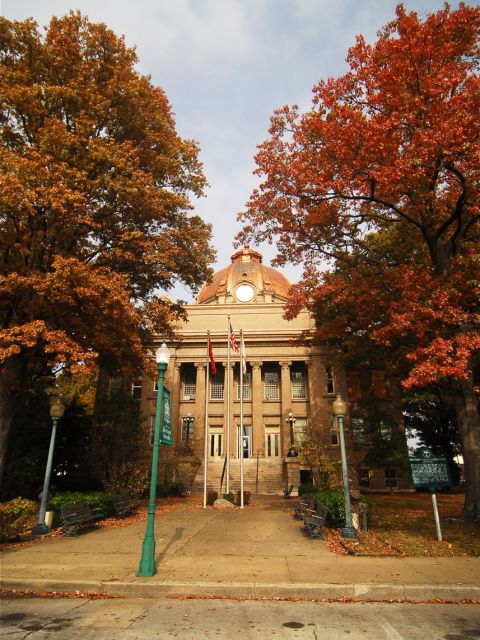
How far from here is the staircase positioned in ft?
99.3

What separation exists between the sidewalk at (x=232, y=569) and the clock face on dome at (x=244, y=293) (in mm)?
36946

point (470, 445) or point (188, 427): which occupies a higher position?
point (188, 427)

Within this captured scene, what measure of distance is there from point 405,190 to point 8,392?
15.0 m

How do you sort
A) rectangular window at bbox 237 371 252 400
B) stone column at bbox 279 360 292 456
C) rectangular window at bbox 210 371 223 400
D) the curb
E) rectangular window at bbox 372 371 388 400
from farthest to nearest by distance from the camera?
rectangular window at bbox 237 371 252 400, rectangular window at bbox 210 371 223 400, stone column at bbox 279 360 292 456, rectangular window at bbox 372 371 388 400, the curb

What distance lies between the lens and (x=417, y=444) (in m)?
38.3

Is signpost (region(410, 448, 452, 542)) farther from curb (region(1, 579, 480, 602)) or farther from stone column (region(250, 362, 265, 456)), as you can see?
stone column (region(250, 362, 265, 456))

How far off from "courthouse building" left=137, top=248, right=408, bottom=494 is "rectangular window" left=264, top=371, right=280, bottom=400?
0.09 m

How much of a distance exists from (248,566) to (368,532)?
569 centimetres

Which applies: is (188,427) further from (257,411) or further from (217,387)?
(257,411)

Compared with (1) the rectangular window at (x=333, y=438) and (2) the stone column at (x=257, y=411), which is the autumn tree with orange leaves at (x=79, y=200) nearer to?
(2) the stone column at (x=257, y=411)

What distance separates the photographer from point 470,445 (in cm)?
1473

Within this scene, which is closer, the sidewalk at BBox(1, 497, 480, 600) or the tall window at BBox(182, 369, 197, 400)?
the sidewalk at BBox(1, 497, 480, 600)

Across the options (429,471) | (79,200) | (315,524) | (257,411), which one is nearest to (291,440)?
(257,411)

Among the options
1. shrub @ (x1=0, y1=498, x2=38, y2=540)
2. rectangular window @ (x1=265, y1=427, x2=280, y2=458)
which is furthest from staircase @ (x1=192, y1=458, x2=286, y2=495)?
shrub @ (x1=0, y1=498, x2=38, y2=540)
